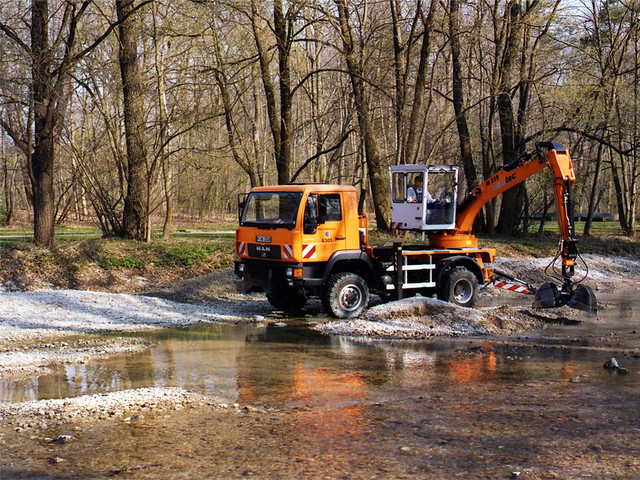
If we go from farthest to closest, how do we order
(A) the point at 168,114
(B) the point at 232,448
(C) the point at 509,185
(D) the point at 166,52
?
(D) the point at 166,52 → (A) the point at 168,114 → (C) the point at 509,185 → (B) the point at 232,448

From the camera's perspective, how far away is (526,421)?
7.50 meters

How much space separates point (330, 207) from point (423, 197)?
272cm

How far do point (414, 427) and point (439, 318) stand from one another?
24.1 feet

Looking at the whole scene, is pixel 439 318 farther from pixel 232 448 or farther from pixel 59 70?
pixel 59 70

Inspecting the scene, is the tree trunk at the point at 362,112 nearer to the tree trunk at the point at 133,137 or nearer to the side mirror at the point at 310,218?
the tree trunk at the point at 133,137

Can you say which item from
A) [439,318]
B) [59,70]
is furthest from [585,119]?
[59,70]

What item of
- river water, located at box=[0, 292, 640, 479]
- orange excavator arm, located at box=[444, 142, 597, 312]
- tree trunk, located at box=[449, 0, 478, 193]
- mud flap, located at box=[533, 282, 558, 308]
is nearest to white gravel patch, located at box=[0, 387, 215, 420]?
river water, located at box=[0, 292, 640, 479]

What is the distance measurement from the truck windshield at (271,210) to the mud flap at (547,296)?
560cm

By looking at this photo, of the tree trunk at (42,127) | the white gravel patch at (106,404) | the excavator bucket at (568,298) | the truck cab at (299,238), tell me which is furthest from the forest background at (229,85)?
the white gravel patch at (106,404)

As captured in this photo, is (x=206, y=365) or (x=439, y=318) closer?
(x=206, y=365)

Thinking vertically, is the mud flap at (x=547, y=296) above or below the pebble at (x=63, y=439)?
above

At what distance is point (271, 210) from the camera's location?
1554 centimetres

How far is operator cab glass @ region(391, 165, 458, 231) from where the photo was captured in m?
16.9

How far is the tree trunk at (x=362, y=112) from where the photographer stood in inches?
957
